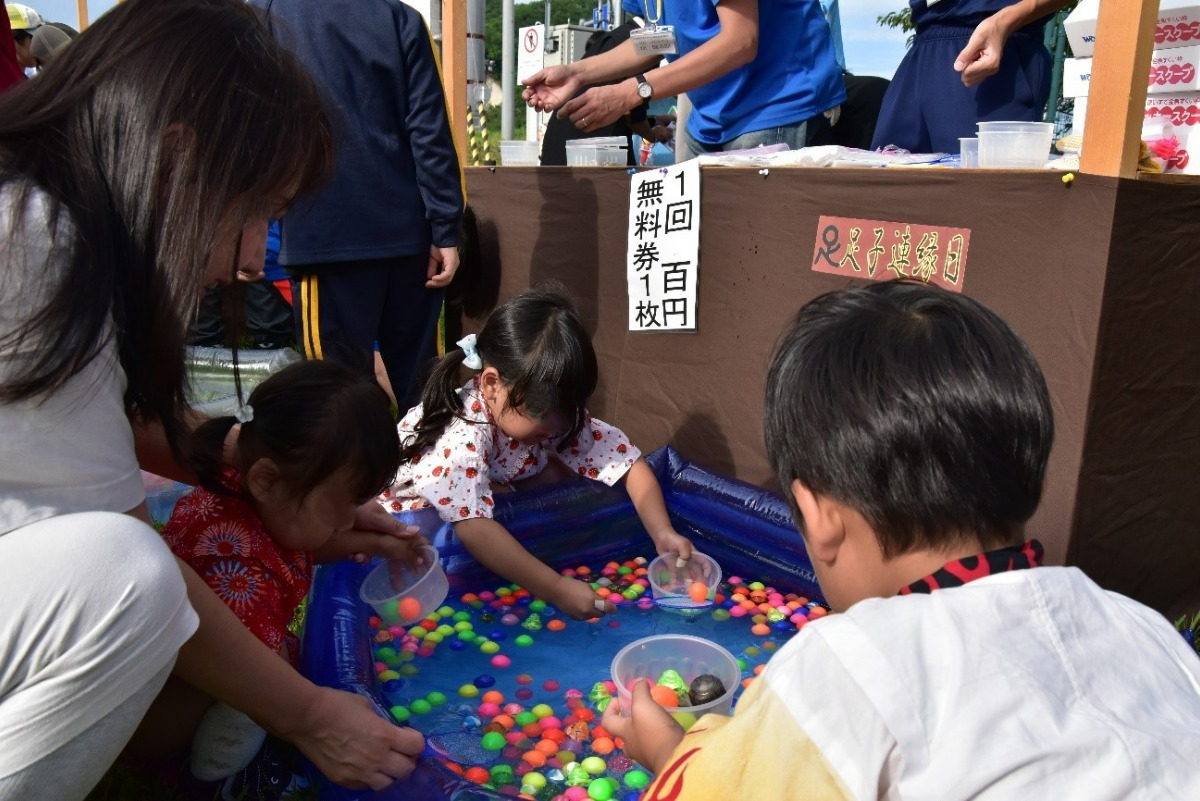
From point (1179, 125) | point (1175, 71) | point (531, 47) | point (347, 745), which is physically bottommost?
point (347, 745)

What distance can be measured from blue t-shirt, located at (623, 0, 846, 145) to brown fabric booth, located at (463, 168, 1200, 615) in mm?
431

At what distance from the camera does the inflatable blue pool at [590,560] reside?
178 centimetres

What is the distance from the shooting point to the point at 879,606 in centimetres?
84

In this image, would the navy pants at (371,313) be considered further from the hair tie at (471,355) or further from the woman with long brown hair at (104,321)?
the woman with long brown hair at (104,321)

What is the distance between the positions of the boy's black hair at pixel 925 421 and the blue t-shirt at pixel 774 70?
205 centimetres

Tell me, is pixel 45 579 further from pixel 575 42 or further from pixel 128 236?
pixel 575 42

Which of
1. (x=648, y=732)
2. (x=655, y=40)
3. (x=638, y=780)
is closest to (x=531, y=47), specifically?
(x=655, y=40)

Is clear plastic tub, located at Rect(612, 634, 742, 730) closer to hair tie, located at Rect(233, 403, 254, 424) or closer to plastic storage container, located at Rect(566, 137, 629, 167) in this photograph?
hair tie, located at Rect(233, 403, 254, 424)

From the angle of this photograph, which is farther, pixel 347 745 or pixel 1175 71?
pixel 1175 71

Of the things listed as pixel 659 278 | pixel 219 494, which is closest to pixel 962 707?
pixel 219 494

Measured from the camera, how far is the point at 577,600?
2.17 metres

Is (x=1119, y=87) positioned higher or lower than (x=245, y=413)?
higher

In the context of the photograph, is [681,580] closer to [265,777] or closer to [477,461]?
[477,461]

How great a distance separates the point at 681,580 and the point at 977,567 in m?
1.43
